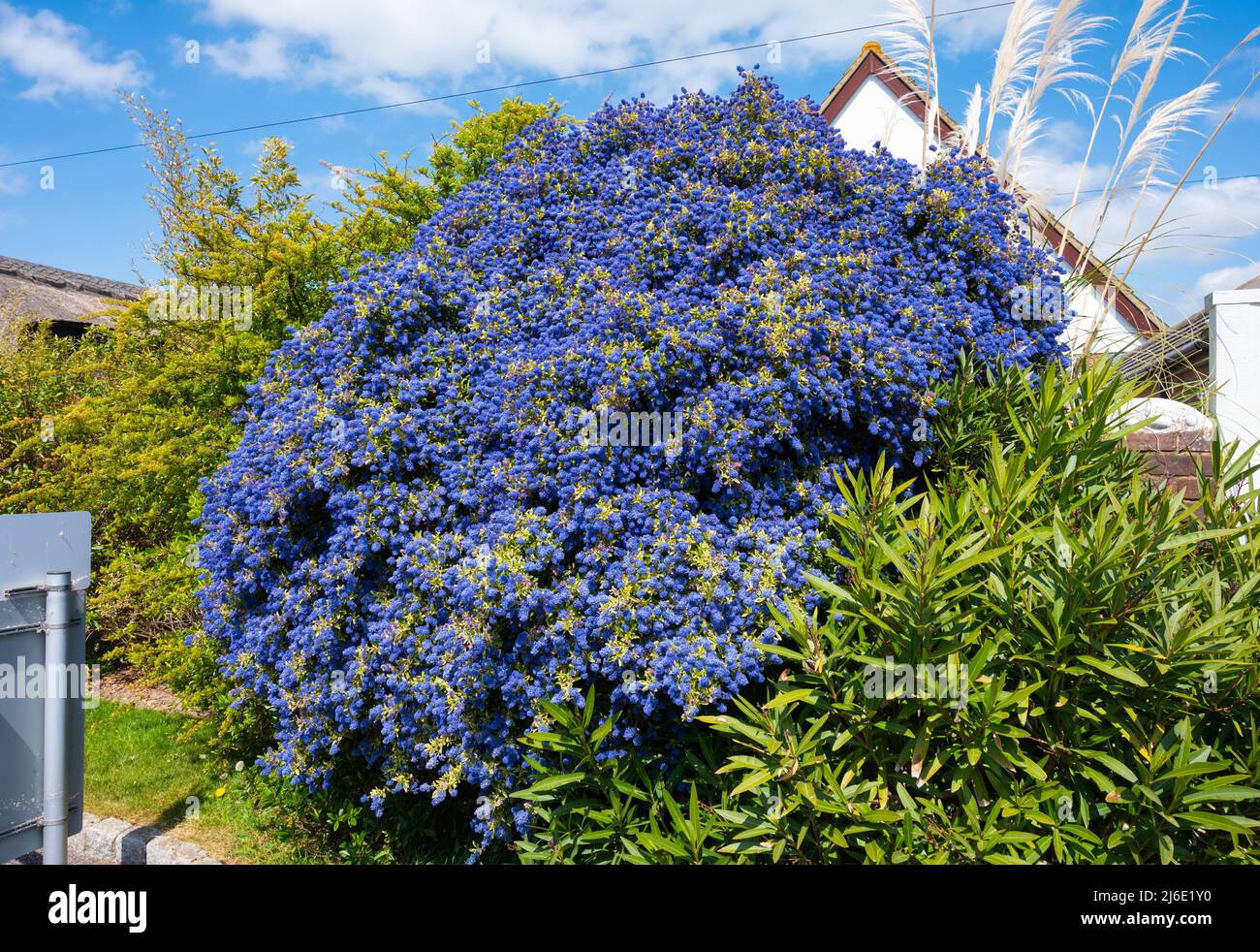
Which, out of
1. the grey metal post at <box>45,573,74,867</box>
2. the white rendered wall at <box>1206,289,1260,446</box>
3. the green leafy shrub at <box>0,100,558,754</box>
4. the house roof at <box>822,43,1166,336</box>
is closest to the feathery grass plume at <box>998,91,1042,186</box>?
the house roof at <box>822,43,1166,336</box>

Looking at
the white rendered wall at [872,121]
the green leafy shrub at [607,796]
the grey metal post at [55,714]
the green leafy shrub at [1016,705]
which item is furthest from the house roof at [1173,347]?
the white rendered wall at [872,121]

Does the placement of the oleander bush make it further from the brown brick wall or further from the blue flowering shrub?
the brown brick wall

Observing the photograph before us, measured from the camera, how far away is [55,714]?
3.04 metres

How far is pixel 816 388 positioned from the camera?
11.3ft

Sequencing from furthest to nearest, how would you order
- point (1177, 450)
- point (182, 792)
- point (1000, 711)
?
point (182, 792)
point (1177, 450)
point (1000, 711)

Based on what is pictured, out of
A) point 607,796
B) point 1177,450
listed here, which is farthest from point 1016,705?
point 1177,450

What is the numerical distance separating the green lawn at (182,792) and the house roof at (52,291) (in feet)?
32.3

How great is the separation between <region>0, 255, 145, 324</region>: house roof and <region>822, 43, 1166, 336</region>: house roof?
12.2m

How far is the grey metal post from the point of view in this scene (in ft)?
9.90

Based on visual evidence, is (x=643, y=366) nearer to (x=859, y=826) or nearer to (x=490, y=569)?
(x=490, y=569)

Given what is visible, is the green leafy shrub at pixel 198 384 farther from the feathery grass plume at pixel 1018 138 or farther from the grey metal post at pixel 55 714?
the feathery grass plume at pixel 1018 138

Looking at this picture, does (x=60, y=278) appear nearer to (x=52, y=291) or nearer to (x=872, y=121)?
(x=52, y=291)

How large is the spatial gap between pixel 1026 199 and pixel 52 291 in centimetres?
1707
